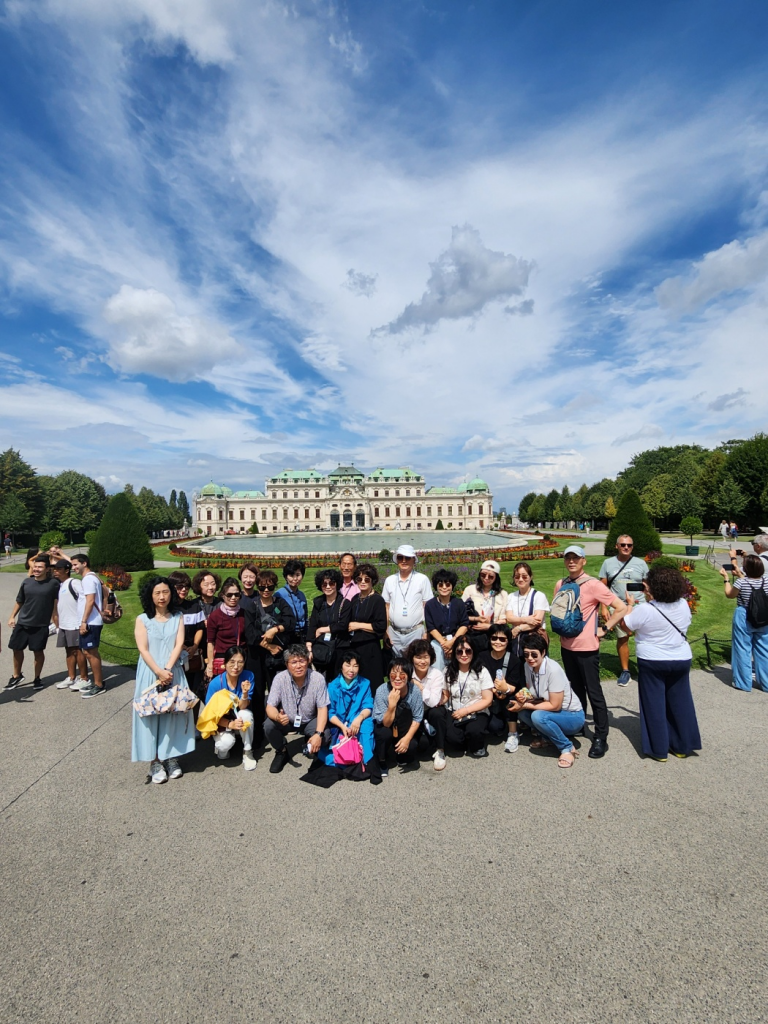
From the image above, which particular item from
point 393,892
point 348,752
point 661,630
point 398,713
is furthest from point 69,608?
point 661,630

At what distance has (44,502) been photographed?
5150 cm

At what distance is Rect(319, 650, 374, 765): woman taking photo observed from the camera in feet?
15.5

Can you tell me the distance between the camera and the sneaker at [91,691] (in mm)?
7027

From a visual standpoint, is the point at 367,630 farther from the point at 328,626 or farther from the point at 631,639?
the point at 631,639

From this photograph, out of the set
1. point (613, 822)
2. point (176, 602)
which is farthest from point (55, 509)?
point (613, 822)

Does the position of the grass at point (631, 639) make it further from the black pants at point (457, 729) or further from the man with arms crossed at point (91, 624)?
the black pants at point (457, 729)

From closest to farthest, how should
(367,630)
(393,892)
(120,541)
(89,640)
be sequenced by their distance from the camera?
Answer: (393,892)
(367,630)
(89,640)
(120,541)

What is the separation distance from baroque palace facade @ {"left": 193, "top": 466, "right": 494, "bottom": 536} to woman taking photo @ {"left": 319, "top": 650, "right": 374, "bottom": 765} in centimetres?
9050

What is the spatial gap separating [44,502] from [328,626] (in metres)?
56.7

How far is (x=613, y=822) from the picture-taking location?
3838 millimetres

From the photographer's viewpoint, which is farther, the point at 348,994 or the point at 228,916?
the point at 228,916

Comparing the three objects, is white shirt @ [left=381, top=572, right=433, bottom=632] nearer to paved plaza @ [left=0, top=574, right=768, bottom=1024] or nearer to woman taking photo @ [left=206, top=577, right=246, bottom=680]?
paved plaza @ [left=0, top=574, right=768, bottom=1024]

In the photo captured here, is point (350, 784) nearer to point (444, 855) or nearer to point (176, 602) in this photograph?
point (444, 855)

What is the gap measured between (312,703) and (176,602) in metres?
1.68
